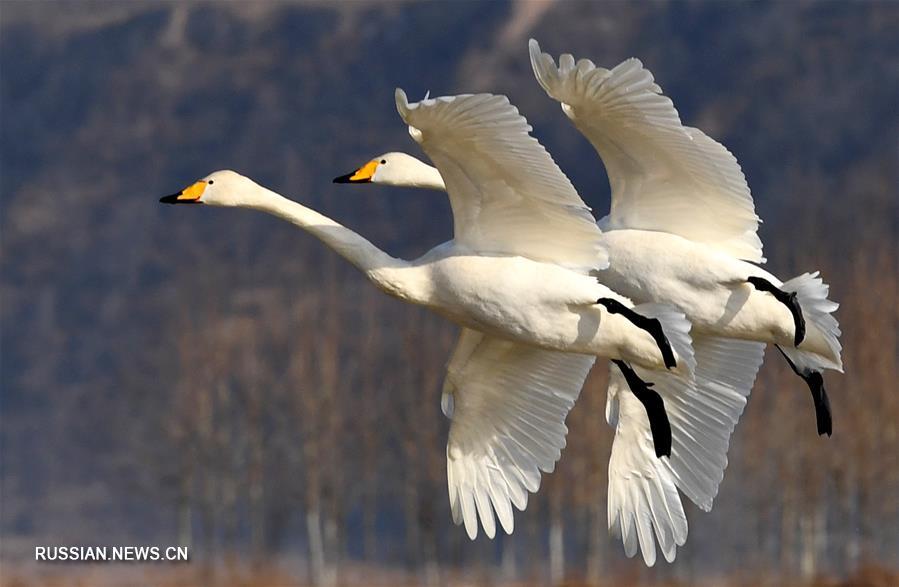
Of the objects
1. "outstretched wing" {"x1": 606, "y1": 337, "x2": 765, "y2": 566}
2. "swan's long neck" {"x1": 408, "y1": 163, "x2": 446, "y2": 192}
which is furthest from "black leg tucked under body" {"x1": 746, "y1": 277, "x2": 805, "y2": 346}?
"swan's long neck" {"x1": 408, "y1": 163, "x2": 446, "y2": 192}

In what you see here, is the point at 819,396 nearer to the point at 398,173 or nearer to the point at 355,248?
the point at 398,173

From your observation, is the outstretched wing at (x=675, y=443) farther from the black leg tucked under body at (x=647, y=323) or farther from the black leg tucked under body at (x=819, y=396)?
the black leg tucked under body at (x=647, y=323)

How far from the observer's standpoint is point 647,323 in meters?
11.8

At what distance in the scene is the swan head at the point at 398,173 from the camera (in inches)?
512

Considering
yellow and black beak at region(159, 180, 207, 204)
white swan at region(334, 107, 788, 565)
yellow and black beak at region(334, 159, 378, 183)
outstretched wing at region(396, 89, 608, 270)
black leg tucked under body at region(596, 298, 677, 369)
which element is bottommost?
white swan at region(334, 107, 788, 565)

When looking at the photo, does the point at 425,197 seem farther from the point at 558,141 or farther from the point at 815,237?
the point at 815,237

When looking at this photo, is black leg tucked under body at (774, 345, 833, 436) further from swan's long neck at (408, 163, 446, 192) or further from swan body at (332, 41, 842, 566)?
swan's long neck at (408, 163, 446, 192)

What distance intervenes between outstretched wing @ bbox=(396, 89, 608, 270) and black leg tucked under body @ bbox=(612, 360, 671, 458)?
98 cm

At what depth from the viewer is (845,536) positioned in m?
30.5

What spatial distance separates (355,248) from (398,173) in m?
1.27

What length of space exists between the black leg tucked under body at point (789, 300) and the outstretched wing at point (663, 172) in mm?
361

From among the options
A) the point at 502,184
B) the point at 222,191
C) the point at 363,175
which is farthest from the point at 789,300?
the point at 222,191

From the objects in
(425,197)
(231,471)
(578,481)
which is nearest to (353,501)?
(231,471)

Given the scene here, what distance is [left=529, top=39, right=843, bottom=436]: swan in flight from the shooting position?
12.3m
